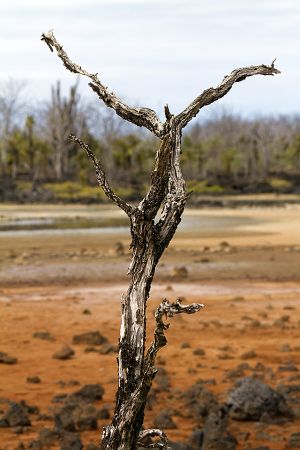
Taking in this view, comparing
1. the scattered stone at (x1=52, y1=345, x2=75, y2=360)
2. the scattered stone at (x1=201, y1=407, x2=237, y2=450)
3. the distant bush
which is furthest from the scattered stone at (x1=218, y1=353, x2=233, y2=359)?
the distant bush

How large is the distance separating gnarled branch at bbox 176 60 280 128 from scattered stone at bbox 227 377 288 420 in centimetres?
771

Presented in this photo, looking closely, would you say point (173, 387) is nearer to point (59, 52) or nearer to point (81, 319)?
point (81, 319)

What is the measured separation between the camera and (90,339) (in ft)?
59.9

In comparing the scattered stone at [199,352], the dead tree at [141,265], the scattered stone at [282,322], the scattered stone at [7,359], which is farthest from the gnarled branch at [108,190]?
the scattered stone at [282,322]

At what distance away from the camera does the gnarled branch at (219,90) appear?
17.9 feet

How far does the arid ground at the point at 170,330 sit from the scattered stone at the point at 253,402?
72mm

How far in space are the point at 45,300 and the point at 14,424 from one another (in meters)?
12.5

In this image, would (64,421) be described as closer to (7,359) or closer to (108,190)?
(7,359)

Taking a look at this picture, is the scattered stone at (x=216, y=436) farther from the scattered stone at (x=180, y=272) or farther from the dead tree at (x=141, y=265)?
the scattered stone at (x=180, y=272)

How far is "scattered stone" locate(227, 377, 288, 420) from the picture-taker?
503 inches

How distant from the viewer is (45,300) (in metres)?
24.7

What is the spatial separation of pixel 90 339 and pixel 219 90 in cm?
1310

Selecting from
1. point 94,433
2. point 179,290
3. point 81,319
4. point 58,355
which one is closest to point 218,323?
point 81,319

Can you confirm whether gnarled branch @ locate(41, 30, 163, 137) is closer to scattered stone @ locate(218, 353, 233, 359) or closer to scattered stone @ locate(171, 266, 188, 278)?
scattered stone @ locate(218, 353, 233, 359)
